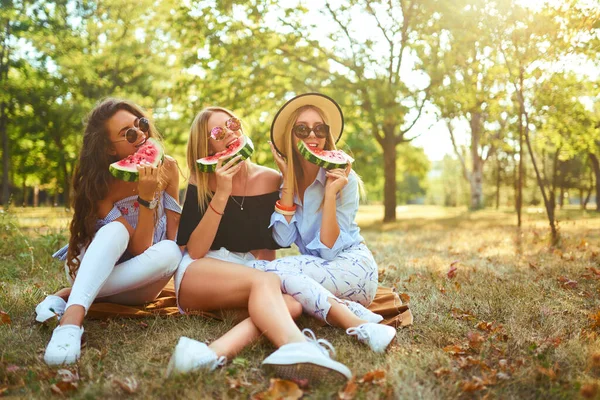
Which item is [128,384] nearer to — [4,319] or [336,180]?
[4,319]

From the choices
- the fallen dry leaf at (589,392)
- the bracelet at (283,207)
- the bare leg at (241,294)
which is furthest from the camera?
the bracelet at (283,207)

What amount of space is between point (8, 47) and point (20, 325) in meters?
20.4

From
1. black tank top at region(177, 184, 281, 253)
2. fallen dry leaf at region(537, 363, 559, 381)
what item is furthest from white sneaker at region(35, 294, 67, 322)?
fallen dry leaf at region(537, 363, 559, 381)

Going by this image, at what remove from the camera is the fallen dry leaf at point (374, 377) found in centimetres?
250

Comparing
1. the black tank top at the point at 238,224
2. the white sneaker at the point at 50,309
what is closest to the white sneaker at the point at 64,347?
the white sneaker at the point at 50,309

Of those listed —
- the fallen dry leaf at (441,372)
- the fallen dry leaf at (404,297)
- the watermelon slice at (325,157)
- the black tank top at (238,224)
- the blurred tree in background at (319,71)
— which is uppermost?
the blurred tree in background at (319,71)

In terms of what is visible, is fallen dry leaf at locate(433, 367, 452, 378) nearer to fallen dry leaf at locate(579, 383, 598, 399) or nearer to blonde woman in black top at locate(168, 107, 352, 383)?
blonde woman in black top at locate(168, 107, 352, 383)

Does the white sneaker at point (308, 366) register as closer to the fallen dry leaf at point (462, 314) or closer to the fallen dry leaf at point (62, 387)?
the fallen dry leaf at point (62, 387)

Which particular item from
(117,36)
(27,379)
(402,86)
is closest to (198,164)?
(27,379)

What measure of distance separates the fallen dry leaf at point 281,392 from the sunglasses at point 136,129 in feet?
7.04

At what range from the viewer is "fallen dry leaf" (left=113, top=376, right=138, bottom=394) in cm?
243

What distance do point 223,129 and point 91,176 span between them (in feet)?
3.35

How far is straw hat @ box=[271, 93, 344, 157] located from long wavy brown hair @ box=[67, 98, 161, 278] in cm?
115

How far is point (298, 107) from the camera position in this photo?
3.91m
